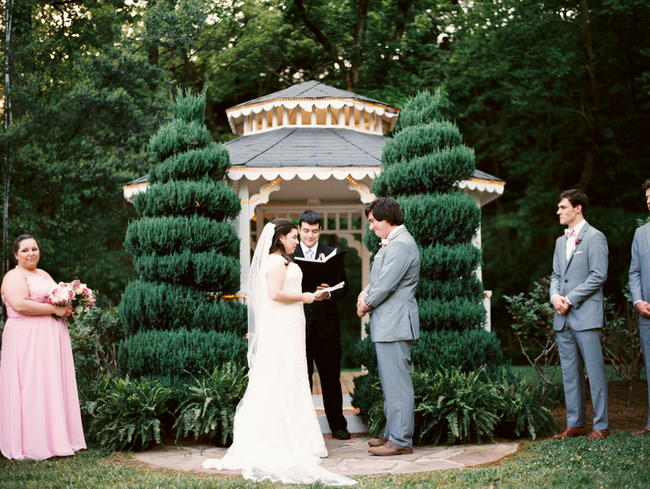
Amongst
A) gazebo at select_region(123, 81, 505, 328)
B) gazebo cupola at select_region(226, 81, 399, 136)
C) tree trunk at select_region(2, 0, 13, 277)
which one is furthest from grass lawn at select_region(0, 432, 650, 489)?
tree trunk at select_region(2, 0, 13, 277)

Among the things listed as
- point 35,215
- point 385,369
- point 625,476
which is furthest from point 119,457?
point 35,215

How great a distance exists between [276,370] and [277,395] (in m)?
0.21

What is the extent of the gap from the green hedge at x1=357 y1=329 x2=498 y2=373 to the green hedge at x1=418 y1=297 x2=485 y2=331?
71 millimetres

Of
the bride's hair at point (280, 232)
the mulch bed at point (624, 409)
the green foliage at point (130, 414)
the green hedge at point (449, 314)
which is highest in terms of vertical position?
the bride's hair at point (280, 232)

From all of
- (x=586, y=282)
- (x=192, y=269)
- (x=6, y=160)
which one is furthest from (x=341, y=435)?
(x=6, y=160)

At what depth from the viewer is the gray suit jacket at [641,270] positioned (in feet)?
21.5

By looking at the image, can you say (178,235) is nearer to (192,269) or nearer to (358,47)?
(192,269)

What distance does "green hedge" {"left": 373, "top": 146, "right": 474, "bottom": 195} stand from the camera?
Result: 7.48 metres

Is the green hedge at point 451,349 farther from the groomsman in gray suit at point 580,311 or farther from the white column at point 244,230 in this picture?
the white column at point 244,230

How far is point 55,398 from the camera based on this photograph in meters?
6.32

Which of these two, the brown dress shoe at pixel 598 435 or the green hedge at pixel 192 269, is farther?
the green hedge at pixel 192 269

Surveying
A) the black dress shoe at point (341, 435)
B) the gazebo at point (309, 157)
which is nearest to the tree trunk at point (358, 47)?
the gazebo at point (309, 157)

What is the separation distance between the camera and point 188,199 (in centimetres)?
762

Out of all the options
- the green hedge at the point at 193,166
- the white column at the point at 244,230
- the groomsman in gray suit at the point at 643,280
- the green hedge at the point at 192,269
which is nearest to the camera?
the groomsman in gray suit at the point at 643,280
